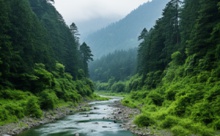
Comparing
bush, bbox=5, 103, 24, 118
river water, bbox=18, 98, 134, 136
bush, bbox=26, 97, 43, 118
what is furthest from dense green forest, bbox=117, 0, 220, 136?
bush, bbox=5, 103, 24, 118

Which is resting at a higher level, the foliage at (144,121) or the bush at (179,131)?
the foliage at (144,121)

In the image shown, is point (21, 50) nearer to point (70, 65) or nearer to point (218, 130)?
point (218, 130)

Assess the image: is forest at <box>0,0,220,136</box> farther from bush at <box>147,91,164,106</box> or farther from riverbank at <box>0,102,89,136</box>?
riverbank at <box>0,102,89,136</box>

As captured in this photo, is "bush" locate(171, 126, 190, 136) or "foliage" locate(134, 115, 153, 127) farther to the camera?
"foliage" locate(134, 115, 153, 127)

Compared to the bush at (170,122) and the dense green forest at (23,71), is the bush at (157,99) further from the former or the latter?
the dense green forest at (23,71)

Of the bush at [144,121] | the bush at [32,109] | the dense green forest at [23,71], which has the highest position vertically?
the dense green forest at [23,71]

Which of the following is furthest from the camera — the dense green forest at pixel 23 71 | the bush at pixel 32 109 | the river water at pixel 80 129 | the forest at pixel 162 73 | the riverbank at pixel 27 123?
the dense green forest at pixel 23 71

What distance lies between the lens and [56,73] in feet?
211

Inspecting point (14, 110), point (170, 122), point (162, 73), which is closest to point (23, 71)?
point (14, 110)

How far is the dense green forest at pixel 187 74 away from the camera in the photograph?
84.6 ft

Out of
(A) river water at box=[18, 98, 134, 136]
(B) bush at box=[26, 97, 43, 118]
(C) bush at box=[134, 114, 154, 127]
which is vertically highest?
(B) bush at box=[26, 97, 43, 118]

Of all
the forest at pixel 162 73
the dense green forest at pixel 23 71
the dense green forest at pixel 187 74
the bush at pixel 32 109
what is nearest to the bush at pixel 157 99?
the dense green forest at pixel 187 74

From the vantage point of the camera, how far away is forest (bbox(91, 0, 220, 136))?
25766 mm

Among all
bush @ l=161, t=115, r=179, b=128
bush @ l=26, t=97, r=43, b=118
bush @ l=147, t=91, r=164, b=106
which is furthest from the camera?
bush @ l=147, t=91, r=164, b=106
